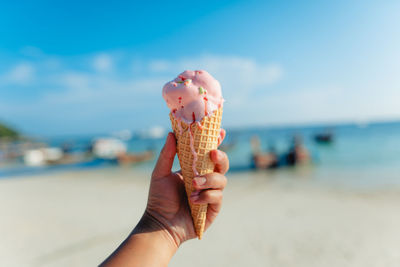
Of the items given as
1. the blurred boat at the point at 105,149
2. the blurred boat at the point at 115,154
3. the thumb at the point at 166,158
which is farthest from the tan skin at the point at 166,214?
the blurred boat at the point at 105,149

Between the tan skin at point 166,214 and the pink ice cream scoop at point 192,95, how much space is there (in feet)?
0.88

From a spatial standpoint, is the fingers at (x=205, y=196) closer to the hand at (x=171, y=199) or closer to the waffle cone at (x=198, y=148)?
the hand at (x=171, y=199)

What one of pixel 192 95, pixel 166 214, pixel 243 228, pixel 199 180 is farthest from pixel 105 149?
pixel 199 180

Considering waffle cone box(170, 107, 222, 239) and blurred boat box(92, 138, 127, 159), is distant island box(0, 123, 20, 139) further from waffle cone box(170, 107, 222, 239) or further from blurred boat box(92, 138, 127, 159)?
waffle cone box(170, 107, 222, 239)

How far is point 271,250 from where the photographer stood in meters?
5.09

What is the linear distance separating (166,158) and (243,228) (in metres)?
5.04

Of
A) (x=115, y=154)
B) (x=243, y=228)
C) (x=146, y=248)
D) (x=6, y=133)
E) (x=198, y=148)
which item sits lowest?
(x=243, y=228)

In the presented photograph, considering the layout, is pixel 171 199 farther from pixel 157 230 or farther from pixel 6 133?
pixel 6 133

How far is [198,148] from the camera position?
2123 mm

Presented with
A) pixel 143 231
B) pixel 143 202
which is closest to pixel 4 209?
pixel 143 202

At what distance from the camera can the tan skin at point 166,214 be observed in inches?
67.1

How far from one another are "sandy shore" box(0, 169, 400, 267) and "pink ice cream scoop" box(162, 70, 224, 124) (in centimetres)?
380

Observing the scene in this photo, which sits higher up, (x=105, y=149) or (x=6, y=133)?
(x=6, y=133)

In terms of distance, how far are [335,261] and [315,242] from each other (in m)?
0.74
